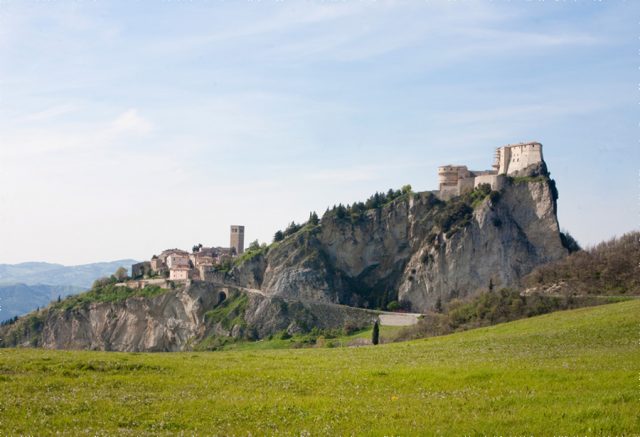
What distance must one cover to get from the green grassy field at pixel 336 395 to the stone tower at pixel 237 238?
133421 mm

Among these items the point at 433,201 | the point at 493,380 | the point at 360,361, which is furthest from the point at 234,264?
the point at 493,380

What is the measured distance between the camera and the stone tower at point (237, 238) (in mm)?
159250

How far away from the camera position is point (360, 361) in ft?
89.8

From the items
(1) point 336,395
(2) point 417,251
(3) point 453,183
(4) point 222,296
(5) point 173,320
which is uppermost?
(3) point 453,183

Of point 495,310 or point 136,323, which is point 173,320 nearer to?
point 136,323

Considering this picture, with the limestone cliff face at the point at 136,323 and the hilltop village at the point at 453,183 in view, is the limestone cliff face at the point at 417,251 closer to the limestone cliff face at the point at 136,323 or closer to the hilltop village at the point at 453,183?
the hilltop village at the point at 453,183

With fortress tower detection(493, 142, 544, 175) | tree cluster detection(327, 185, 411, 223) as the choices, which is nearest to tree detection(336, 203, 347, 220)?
tree cluster detection(327, 185, 411, 223)

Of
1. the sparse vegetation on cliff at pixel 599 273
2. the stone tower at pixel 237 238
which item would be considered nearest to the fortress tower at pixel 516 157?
the sparse vegetation on cliff at pixel 599 273

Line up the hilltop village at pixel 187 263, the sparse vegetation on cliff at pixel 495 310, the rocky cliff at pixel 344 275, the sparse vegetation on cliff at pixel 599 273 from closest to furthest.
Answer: the sparse vegetation on cliff at pixel 495 310, the sparse vegetation on cliff at pixel 599 273, the rocky cliff at pixel 344 275, the hilltop village at pixel 187 263

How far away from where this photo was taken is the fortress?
10538cm

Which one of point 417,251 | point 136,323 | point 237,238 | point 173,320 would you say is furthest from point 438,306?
point 237,238

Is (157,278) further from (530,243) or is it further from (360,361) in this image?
(360,361)

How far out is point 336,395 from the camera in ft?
60.4

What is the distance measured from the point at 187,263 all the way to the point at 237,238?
23.7 meters
